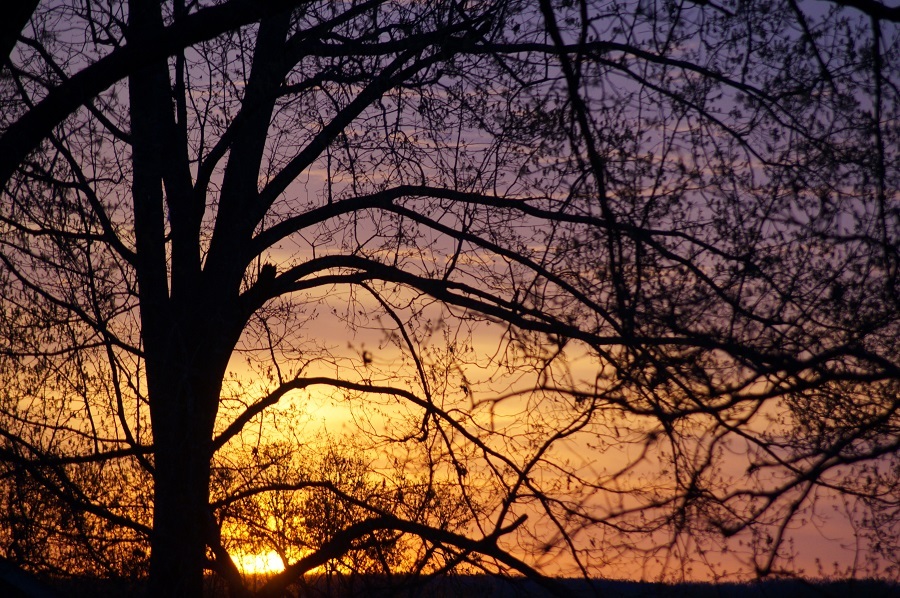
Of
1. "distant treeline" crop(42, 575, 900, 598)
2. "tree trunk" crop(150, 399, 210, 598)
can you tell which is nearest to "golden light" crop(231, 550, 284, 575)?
"distant treeline" crop(42, 575, 900, 598)

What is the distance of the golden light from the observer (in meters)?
7.36

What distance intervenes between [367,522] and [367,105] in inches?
123

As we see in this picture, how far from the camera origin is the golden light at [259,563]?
290 inches

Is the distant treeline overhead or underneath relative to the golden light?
underneath

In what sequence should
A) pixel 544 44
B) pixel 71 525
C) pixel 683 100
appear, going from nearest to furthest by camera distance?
pixel 683 100
pixel 544 44
pixel 71 525

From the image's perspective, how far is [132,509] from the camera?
7008 mm

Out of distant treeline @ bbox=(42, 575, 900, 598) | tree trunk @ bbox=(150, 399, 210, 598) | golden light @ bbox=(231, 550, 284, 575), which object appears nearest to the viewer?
distant treeline @ bbox=(42, 575, 900, 598)

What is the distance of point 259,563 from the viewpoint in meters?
7.49

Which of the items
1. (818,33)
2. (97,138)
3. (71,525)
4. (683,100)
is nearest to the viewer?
(818,33)

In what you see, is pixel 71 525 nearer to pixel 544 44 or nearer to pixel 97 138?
pixel 97 138

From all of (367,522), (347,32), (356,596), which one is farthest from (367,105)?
(356,596)

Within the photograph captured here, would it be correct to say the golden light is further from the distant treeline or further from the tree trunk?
the tree trunk

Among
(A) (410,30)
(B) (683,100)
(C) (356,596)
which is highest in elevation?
(A) (410,30)

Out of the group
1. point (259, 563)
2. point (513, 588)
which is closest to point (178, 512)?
point (259, 563)
